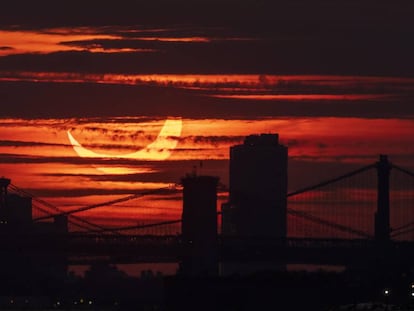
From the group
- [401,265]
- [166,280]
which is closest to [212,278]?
[166,280]

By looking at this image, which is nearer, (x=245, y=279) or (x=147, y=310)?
(x=245, y=279)

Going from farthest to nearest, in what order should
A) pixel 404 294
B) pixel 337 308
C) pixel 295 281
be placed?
1. pixel 404 294
2. pixel 295 281
3. pixel 337 308

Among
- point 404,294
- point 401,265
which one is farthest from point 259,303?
point 401,265

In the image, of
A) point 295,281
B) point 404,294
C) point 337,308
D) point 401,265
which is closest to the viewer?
point 337,308

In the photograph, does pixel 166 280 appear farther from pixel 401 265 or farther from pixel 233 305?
pixel 401 265

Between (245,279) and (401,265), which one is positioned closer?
(245,279)

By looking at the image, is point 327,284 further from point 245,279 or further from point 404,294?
point 404,294

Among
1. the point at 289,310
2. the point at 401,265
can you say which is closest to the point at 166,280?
the point at 289,310
